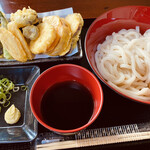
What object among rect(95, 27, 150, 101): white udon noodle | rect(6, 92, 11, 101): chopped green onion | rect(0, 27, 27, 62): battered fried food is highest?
rect(0, 27, 27, 62): battered fried food

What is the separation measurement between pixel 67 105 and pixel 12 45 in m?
0.60

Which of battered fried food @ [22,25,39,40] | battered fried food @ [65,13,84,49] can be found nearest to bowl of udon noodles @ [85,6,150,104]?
battered fried food @ [65,13,84,49]

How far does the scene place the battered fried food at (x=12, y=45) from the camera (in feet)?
3.56

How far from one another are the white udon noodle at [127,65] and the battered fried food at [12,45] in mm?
558

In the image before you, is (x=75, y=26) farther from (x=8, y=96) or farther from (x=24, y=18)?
(x=8, y=96)

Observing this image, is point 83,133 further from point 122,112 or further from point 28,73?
point 28,73

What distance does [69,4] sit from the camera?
171 centimetres

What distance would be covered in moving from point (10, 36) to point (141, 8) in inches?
40.1

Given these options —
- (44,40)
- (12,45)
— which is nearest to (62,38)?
(44,40)

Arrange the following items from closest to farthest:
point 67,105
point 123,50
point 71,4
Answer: point 67,105
point 123,50
point 71,4

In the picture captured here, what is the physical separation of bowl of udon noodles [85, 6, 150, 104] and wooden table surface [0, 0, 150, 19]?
1.61ft

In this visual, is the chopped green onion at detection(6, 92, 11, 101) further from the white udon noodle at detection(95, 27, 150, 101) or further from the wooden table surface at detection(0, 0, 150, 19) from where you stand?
the wooden table surface at detection(0, 0, 150, 19)

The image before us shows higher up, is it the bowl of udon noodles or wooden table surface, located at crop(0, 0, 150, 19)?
wooden table surface, located at crop(0, 0, 150, 19)

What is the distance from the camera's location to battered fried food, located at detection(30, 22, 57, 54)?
1.07 m
